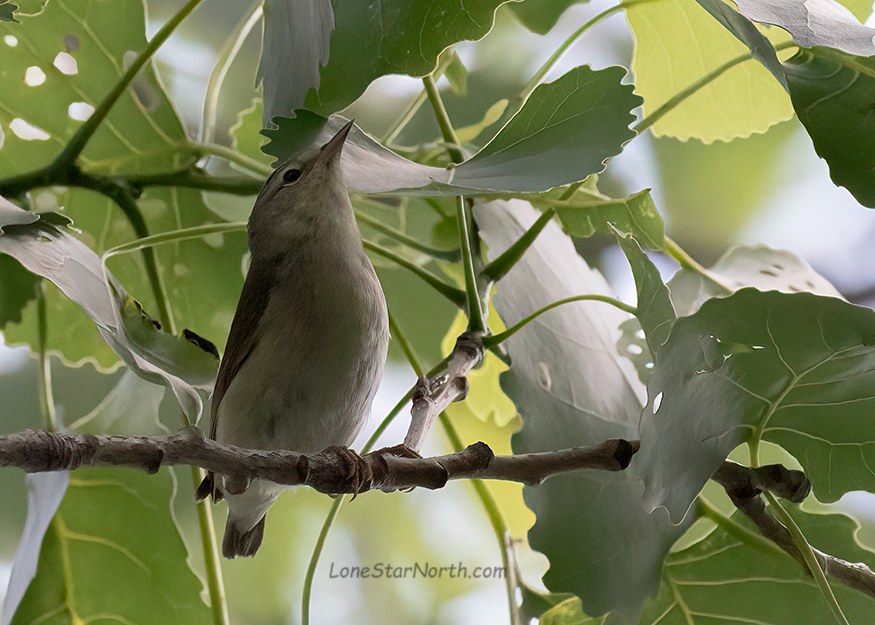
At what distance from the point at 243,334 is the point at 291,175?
0.19 meters

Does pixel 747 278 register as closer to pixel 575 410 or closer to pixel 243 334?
pixel 575 410

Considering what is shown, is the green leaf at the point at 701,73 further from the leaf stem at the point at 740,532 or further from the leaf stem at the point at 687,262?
the leaf stem at the point at 740,532

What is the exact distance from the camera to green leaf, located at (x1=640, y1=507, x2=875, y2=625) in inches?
24.9

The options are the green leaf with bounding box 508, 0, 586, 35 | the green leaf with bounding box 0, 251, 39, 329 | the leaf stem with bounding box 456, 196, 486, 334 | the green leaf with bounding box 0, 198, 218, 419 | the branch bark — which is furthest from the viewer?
the green leaf with bounding box 508, 0, 586, 35

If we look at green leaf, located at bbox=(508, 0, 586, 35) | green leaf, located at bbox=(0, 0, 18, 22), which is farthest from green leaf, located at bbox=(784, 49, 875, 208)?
green leaf, located at bbox=(0, 0, 18, 22)

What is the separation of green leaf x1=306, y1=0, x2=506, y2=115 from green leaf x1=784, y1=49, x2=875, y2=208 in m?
0.24

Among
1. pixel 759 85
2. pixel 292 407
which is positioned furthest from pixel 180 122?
pixel 759 85

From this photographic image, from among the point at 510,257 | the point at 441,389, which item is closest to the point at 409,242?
the point at 510,257

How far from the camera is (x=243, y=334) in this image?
767 mm

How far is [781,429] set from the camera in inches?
22.7

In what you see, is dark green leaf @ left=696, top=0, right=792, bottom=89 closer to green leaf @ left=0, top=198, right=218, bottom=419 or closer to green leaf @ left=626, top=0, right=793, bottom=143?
green leaf @ left=626, top=0, right=793, bottom=143

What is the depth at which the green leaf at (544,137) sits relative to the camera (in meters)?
0.56

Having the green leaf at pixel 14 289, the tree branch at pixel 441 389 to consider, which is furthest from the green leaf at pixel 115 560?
the tree branch at pixel 441 389

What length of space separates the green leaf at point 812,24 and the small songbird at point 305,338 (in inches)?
13.6
